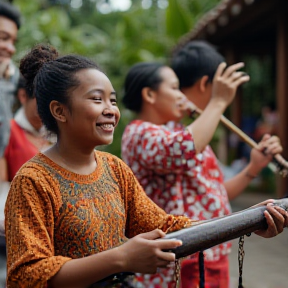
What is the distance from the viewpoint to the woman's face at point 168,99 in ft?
8.71

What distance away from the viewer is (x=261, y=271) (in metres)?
5.20

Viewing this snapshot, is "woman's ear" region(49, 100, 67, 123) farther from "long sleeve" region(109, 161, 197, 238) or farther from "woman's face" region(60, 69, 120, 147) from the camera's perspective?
"long sleeve" region(109, 161, 197, 238)

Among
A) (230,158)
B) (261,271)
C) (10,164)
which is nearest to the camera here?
(10,164)

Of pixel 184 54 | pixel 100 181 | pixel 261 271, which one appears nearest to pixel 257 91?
pixel 261 271

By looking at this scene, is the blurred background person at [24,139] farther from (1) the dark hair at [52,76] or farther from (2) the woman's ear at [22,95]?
(1) the dark hair at [52,76]

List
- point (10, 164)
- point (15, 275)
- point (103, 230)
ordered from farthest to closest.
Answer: point (10, 164)
point (103, 230)
point (15, 275)

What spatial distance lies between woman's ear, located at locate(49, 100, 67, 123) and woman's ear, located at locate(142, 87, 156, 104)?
1091mm

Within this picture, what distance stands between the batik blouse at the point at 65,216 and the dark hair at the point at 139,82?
972 millimetres

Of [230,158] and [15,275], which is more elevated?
[230,158]

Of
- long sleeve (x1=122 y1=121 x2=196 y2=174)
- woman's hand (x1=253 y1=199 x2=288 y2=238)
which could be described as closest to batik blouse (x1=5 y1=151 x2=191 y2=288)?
woman's hand (x1=253 y1=199 x2=288 y2=238)

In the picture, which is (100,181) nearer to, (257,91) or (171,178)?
(171,178)

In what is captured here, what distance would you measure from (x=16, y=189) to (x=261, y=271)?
4181 millimetres

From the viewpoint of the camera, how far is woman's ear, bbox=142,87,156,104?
268 centimetres

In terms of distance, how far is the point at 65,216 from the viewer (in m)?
1.50
